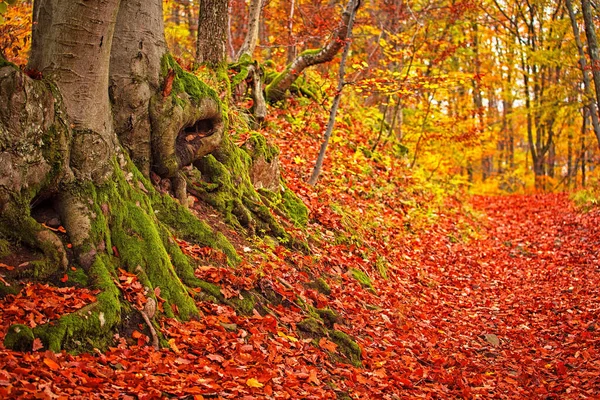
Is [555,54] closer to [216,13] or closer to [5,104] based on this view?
[216,13]

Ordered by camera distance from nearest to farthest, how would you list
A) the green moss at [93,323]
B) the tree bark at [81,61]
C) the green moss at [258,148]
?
the green moss at [93,323], the tree bark at [81,61], the green moss at [258,148]

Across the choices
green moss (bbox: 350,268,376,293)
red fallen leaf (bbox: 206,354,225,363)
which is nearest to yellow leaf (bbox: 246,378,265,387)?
red fallen leaf (bbox: 206,354,225,363)

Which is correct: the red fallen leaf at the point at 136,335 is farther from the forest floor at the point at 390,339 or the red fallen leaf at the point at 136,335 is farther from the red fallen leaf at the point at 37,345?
the red fallen leaf at the point at 37,345

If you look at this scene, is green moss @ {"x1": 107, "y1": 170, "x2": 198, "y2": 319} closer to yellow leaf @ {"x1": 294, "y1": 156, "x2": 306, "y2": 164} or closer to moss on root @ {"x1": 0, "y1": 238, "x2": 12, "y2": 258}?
moss on root @ {"x1": 0, "y1": 238, "x2": 12, "y2": 258}

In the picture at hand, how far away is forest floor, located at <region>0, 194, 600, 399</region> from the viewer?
4.40 metres

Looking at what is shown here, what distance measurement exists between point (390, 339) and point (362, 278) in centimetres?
165

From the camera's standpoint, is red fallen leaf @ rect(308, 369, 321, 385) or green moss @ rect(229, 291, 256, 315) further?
green moss @ rect(229, 291, 256, 315)

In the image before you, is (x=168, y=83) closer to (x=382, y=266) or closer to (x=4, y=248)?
(x=4, y=248)

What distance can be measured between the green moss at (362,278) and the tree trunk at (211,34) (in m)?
4.56

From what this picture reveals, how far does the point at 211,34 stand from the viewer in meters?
10.5

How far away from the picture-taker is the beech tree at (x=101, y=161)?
15.5 ft

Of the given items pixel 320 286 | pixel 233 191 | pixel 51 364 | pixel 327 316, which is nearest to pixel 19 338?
pixel 51 364

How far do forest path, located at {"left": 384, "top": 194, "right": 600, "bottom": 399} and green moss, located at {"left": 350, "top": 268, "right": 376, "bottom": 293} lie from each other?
701mm

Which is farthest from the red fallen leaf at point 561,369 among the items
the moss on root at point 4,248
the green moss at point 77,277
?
the moss on root at point 4,248
